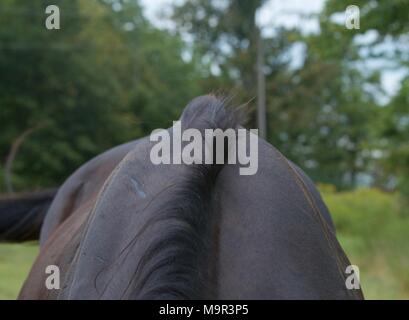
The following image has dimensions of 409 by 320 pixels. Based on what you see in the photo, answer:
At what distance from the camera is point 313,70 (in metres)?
37.9

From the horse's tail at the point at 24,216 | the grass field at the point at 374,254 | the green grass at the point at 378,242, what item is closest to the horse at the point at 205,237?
the horse's tail at the point at 24,216

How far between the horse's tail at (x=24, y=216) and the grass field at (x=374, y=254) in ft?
0.54

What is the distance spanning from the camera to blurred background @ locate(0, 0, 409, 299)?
42.9ft

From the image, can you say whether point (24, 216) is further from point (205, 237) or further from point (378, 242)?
point (378, 242)

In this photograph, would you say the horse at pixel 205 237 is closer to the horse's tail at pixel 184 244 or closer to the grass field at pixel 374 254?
the horse's tail at pixel 184 244

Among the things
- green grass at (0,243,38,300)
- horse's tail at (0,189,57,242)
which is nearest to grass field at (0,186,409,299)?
green grass at (0,243,38,300)

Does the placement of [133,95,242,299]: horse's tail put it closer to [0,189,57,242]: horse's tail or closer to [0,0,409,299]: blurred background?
[0,189,57,242]: horse's tail

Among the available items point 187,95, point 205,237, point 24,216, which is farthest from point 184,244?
point 187,95

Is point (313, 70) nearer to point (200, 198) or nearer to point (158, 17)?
point (158, 17)

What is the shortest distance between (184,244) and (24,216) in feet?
10.5

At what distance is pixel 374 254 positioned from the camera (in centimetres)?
1269

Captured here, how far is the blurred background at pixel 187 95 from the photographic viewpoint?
13086mm

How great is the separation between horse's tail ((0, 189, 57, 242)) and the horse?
8.71ft
